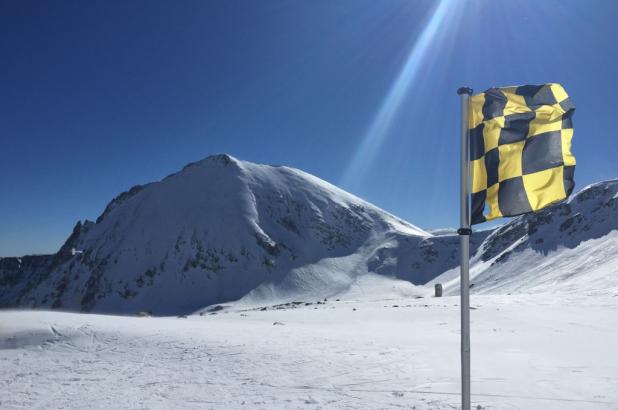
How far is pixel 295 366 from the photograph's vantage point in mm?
10492

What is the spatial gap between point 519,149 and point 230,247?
93.2m

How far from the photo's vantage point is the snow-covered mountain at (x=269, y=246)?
2862 inches

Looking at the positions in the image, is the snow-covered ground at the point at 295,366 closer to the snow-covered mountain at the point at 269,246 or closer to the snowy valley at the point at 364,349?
the snowy valley at the point at 364,349

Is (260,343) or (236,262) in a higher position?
(236,262)

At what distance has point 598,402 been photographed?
7.69 metres

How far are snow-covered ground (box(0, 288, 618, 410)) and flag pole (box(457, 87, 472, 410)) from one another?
2557 millimetres

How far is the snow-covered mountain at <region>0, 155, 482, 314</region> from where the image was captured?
8800 cm

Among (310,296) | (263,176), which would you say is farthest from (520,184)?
(263,176)

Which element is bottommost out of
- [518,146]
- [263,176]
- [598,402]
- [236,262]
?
[598,402]

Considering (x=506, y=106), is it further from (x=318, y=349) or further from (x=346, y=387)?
(x=318, y=349)

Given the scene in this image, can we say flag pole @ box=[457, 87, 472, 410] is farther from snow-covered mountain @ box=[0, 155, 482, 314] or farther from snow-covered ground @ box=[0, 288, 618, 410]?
snow-covered mountain @ box=[0, 155, 482, 314]

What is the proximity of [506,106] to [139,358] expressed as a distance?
1096cm

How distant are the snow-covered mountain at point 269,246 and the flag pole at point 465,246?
57.4 m

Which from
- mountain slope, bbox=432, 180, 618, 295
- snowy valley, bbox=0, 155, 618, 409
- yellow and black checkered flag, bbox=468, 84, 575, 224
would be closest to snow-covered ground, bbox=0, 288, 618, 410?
snowy valley, bbox=0, 155, 618, 409
